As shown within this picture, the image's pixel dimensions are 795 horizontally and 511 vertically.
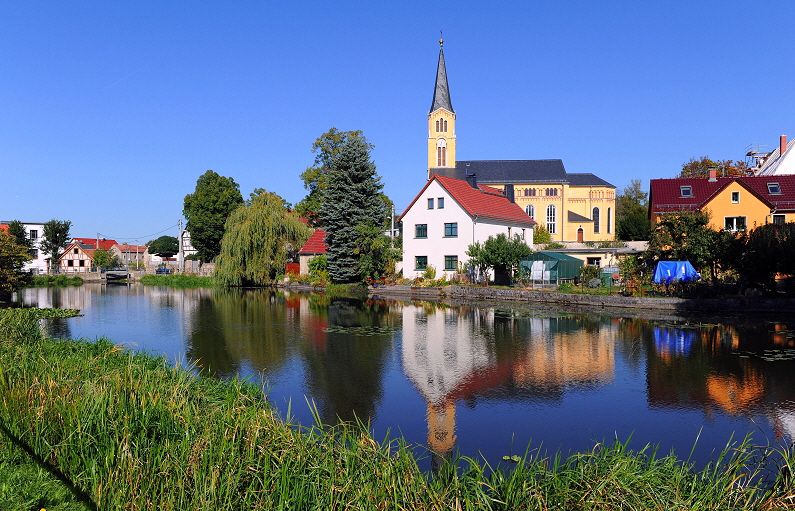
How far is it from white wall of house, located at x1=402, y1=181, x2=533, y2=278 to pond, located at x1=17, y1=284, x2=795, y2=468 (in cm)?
1569

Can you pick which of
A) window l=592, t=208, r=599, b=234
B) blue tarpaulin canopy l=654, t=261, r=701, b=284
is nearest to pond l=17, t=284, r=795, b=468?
blue tarpaulin canopy l=654, t=261, r=701, b=284

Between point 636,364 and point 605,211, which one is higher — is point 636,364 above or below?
below

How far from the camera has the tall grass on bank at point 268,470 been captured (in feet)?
16.4

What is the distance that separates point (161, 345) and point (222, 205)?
160 ft

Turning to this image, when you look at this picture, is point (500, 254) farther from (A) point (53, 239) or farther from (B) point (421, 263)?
(A) point (53, 239)

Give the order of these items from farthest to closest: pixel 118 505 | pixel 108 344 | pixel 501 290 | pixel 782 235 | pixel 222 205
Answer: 1. pixel 222 205
2. pixel 501 290
3. pixel 782 235
4. pixel 108 344
5. pixel 118 505

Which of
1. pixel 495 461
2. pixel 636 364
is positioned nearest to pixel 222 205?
pixel 636 364

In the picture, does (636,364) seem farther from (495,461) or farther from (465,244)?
(465,244)

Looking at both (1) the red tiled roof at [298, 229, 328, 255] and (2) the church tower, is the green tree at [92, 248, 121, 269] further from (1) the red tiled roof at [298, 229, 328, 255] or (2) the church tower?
(2) the church tower

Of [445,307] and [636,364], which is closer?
[636,364]

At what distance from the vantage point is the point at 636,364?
583 inches

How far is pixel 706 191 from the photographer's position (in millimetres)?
42875

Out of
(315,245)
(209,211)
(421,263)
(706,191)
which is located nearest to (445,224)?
(421,263)

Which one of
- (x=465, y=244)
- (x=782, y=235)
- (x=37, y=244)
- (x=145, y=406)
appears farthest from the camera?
(x=37, y=244)
